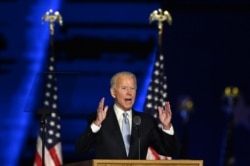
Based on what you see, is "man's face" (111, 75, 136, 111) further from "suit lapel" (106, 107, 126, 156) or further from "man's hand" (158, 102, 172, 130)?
"man's hand" (158, 102, 172, 130)

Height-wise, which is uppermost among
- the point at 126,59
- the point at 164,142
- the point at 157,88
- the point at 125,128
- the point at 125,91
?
the point at 126,59

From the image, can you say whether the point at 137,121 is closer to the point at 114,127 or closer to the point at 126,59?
the point at 114,127

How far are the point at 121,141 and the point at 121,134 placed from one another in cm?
7

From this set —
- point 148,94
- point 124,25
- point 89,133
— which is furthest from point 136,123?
point 124,25

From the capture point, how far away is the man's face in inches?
236

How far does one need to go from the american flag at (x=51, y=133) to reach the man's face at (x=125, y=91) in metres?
3.10

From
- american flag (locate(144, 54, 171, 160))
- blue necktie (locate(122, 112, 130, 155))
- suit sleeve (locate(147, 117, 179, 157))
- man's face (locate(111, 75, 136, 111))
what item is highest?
american flag (locate(144, 54, 171, 160))

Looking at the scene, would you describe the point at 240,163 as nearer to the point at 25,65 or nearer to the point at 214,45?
the point at 214,45

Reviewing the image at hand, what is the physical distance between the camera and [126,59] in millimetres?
10141

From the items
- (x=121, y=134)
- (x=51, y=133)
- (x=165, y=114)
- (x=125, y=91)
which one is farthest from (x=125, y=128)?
(x=51, y=133)

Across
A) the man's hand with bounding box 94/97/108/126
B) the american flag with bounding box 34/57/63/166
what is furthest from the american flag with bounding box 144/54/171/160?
the man's hand with bounding box 94/97/108/126

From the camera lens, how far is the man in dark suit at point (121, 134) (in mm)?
5930

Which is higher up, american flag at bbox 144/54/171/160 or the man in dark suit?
american flag at bbox 144/54/171/160

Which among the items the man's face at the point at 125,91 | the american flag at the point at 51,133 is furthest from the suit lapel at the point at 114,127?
the american flag at the point at 51,133
